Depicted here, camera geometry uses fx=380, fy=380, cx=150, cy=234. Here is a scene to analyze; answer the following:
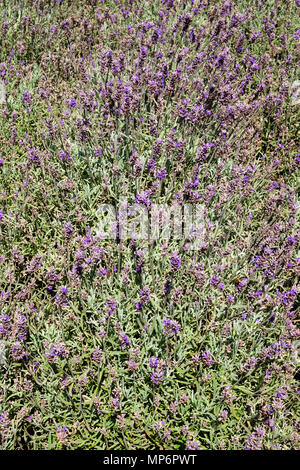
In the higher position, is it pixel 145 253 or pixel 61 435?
pixel 145 253

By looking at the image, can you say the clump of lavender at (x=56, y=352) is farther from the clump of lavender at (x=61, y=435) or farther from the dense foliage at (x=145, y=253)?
the clump of lavender at (x=61, y=435)

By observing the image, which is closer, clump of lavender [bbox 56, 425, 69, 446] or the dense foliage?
clump of lavender [bbox 56, 425, 69, 446]

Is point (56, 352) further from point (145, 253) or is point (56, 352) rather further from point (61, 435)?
point (145, 253)

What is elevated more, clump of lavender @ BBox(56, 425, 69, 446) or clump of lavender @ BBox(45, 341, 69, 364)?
clump of lavender @ BBox(45, 341, 69, 364)

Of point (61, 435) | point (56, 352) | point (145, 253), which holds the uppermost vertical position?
point (145, 253)

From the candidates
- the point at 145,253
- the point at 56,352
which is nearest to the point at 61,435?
the point at 56,352

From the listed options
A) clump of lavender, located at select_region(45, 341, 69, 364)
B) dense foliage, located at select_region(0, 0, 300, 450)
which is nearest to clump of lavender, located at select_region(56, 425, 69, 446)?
dense foliage, located at select_region(0, 0, 300, 450)

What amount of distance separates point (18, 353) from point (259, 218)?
2.48 meters

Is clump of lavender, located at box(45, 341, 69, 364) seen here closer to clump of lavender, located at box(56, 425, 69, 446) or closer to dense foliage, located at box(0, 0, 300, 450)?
dense foliage, located at box(0, 0, 300, 450)

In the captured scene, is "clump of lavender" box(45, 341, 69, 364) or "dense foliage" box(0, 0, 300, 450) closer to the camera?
"clump of lavender" box(45, 341, 69, 364)

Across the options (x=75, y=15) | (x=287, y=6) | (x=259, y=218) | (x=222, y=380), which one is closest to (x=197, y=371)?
(x=222, y=380)

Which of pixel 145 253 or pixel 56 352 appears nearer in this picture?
pixel 56 352

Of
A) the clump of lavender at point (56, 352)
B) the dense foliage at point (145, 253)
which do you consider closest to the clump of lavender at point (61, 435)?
the dense foliage at point (145, 253)
